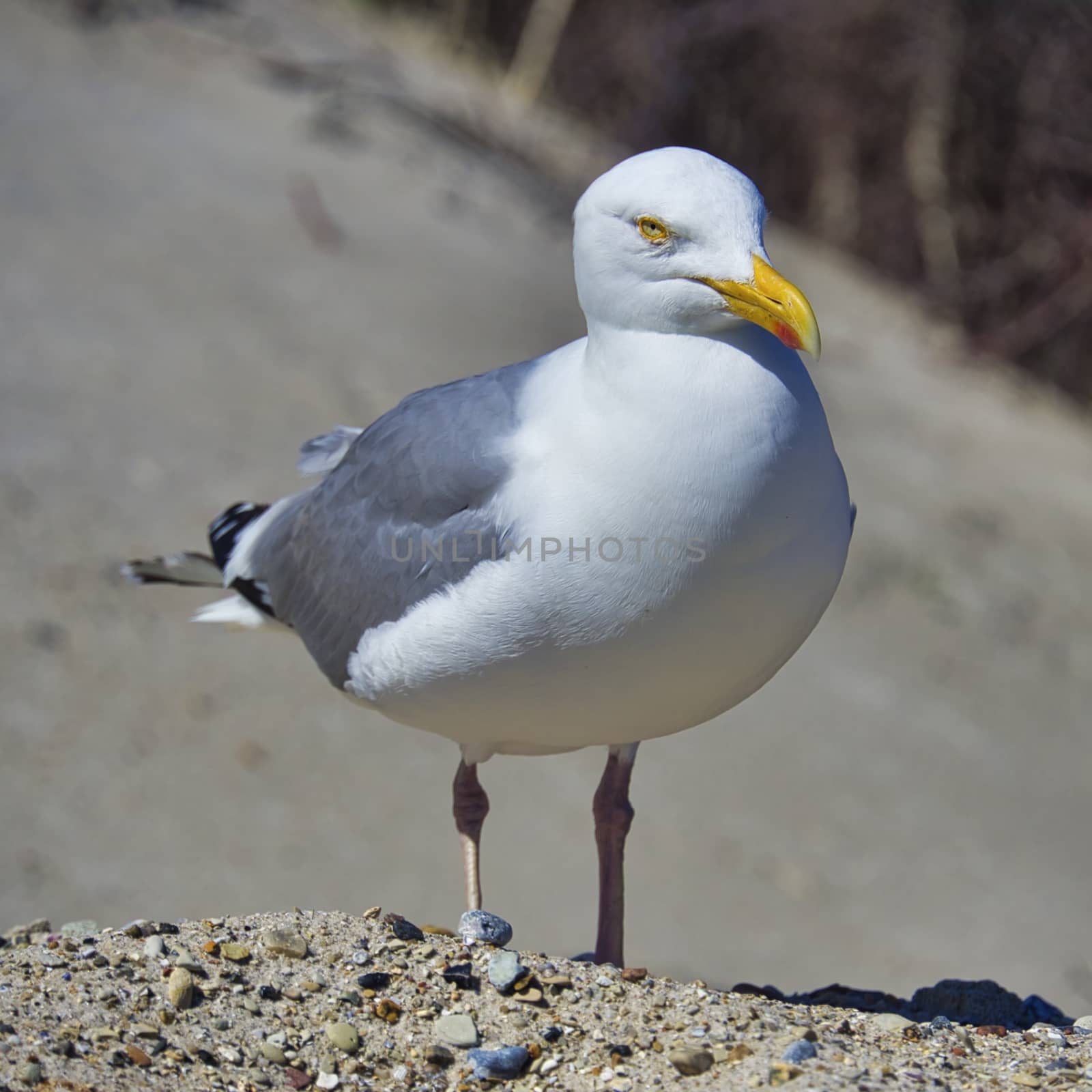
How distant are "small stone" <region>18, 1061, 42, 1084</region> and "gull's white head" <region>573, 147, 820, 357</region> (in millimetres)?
1943

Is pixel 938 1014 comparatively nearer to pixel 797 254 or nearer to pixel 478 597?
pixel 478 597

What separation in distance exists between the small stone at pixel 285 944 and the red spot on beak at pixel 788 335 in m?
1.68

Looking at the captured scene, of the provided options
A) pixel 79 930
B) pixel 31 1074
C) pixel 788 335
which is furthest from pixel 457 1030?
pixel 788 335

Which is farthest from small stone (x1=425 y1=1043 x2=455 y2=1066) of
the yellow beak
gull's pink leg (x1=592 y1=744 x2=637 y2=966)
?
the yellow beak

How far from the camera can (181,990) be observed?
3.06m

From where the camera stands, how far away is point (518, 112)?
42.8 ft

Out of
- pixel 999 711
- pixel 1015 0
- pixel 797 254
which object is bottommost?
pixel 999 711

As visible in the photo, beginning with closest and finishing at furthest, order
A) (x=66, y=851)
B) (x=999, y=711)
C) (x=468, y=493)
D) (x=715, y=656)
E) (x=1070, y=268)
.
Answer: (x=715, y=656) < (x=468, y=493) < (x=66, y=851) < (x=999, y=711) < (x=1070, y=268)

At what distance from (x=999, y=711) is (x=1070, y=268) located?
5.31 metres

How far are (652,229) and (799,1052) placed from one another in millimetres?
1746

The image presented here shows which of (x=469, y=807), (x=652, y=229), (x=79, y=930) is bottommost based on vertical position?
(x=79, y=930)

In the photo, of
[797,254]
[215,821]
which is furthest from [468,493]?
[797,254]

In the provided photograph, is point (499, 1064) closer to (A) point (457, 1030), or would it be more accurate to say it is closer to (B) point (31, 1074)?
(A) point (457, 1030)

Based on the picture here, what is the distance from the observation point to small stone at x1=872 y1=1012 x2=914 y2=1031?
11.2ft
